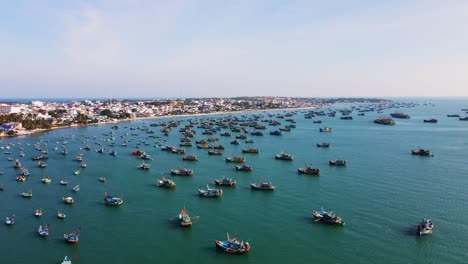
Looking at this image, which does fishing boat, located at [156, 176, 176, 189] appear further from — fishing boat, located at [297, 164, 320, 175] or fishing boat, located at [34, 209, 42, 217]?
fishing boat, located at [297, 164, 320, 175]

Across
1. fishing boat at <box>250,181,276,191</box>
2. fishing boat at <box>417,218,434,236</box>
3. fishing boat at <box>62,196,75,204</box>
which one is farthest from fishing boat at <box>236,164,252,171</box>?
fishing boat at <box>417,218,434,236</box>

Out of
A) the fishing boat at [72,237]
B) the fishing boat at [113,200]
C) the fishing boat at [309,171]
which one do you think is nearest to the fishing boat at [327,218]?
the fishing boat at [309,171]

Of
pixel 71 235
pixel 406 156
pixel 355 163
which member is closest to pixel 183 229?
pixel 71 235

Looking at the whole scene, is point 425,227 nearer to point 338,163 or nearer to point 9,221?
point 338,163

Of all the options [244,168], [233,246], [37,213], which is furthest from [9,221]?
[244,168]

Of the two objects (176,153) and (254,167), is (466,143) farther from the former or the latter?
(176,153)
